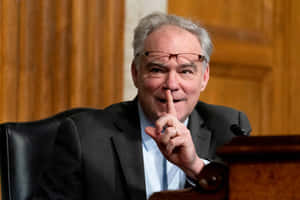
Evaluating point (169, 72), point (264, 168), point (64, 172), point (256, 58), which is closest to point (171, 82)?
point (169, 72)

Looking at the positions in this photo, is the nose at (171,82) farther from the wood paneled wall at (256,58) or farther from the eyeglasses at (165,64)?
the wood paneled wall at (256,58)

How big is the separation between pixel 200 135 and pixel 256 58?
6.08 feet

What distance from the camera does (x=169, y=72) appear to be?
1698 millimetres

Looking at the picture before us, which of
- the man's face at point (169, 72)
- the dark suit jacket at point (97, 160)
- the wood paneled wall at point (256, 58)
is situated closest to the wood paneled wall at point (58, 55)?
the wood paneled wall at point (256, 58)

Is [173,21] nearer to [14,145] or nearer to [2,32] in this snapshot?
[14,145]

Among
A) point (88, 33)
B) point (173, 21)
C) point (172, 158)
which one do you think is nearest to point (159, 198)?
point (172, 158)

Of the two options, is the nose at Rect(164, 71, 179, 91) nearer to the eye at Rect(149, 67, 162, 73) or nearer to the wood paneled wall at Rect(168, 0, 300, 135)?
the eye at Rect(149, 67, 162, 73)

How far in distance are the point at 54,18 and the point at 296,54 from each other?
→ 78.7 inches

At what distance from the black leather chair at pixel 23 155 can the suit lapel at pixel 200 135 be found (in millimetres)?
515

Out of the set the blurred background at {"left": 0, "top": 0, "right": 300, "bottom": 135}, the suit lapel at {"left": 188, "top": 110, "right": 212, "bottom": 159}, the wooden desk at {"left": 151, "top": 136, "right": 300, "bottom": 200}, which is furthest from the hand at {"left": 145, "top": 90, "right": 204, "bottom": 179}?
the blurred background at {"left": 0, "top": 0, "right": 300, "bottom": 135}

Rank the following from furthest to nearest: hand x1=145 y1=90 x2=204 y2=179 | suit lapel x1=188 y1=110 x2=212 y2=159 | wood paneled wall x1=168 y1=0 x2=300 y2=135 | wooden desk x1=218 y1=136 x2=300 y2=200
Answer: wood paneled wall x1=168 y1=0 x2=300 y2=135, suit lapel x1=188 y1=110 x2=212 y2=159, hand x1=145 y1=90 x2=204 y2=179, wooden desk x1=218 y1=136 x2=300 y2=200

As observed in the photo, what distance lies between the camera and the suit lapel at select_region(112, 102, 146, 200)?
65.2 inches

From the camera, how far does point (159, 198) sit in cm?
100

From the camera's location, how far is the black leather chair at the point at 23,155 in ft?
5.50
